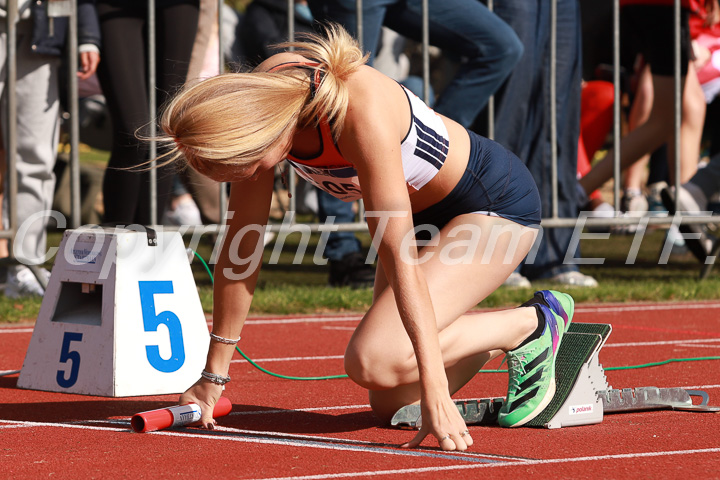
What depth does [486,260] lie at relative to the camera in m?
3.79

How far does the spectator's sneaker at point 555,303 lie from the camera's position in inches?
151

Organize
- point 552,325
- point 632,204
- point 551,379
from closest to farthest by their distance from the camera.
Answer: point 551,379, point 552,325, point 632,204

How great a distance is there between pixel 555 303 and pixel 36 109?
11.4ft

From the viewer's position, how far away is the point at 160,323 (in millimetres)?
4184

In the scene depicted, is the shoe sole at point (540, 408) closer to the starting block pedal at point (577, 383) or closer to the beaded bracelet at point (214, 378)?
the starting block pedal at point (577, 383)

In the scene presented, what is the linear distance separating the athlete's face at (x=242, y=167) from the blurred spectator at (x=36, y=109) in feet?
10.2

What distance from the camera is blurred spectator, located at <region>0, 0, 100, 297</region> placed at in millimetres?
6109

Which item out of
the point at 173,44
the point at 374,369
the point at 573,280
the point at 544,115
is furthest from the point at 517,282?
the point at 374,369

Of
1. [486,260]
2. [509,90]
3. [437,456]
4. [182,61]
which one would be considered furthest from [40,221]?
[437,456]

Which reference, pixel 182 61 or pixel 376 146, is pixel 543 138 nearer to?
pixel 182 61

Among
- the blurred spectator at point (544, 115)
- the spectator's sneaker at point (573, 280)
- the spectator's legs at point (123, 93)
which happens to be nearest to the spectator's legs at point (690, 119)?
the blurred spectator at point (544, 115)

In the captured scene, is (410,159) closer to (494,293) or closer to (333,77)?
(333,77)

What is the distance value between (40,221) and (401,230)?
141 inches

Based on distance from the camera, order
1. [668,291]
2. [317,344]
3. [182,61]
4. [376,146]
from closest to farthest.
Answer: [376,146] < [317,344] < [182,61] < [668,291]
